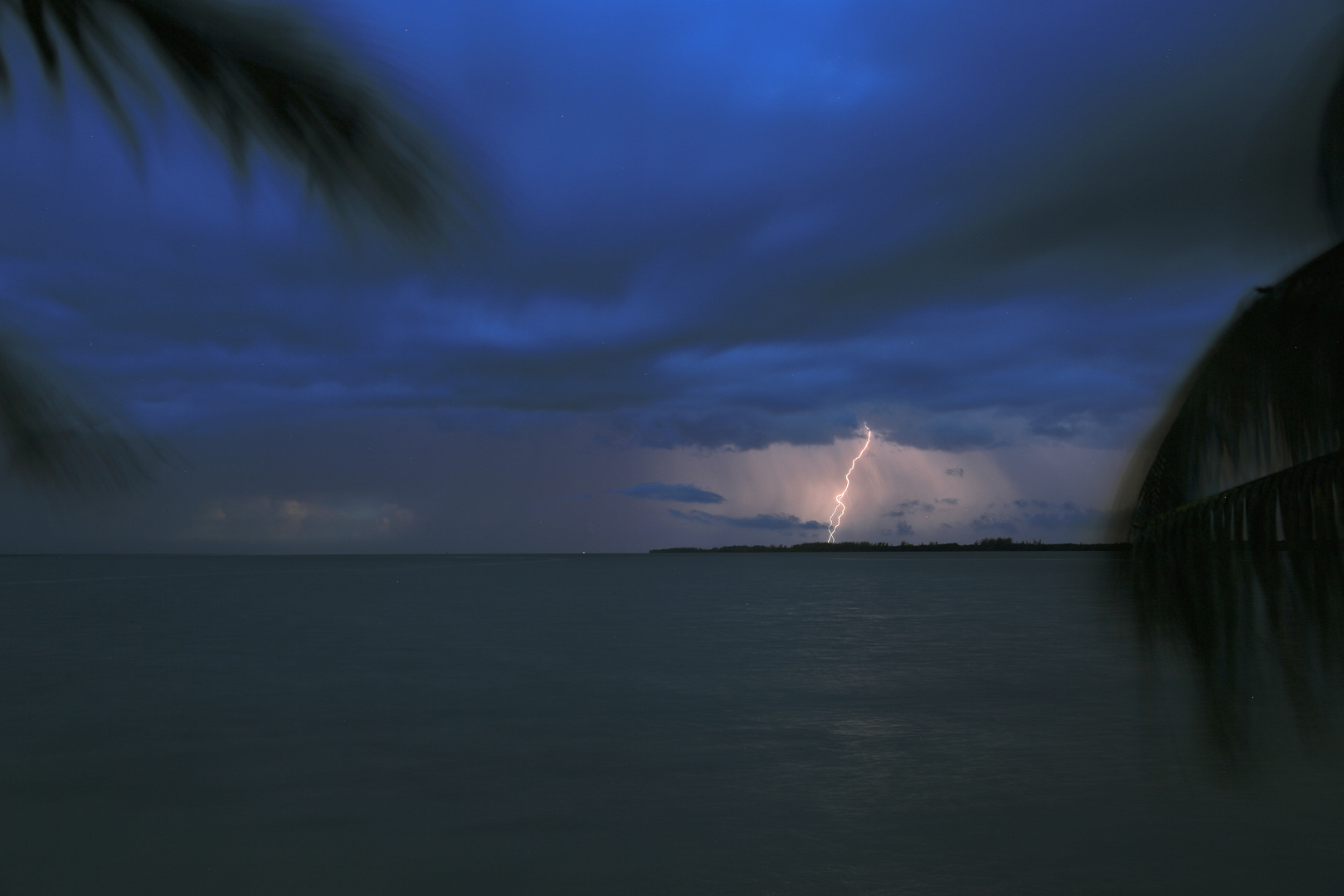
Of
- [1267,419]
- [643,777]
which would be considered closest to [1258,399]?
[1267,419]

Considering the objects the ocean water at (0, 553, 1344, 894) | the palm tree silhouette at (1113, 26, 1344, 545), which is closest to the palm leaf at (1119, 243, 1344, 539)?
the palm tree silhouette at (1113, 26, 1344, 545)

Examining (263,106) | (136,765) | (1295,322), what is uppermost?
(1295,322)

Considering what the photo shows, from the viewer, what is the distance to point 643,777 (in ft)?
11.5

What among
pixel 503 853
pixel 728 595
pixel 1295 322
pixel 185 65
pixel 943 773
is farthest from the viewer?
pixel 728 595

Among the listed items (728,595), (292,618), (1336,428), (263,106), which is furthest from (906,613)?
(263,106)

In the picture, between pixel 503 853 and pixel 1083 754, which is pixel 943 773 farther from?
pixel 503 853

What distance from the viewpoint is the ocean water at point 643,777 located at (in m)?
2.50

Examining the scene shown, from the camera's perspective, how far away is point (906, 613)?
1262 cm

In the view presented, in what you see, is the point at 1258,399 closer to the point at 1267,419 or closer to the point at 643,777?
the point at 1267,419

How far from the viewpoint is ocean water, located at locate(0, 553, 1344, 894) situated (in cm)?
250

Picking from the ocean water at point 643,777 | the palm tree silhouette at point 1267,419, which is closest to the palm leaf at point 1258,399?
the palm tree silhouette at point 1267,419

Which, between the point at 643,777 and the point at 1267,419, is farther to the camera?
the point at 643,777

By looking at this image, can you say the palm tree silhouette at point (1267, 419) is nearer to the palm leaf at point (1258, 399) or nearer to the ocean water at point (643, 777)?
the palm leaf at point (1258, 399)

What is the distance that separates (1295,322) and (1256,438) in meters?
0.22
